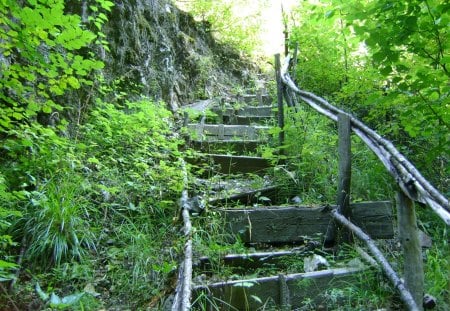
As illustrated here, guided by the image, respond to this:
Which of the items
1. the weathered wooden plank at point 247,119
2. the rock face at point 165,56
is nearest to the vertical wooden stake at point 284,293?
the rock face at point 165,56

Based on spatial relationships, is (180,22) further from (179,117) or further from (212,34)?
(179,117)

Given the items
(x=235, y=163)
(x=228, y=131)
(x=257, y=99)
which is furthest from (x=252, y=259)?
(x=257, y=99)

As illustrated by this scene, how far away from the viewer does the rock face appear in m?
6.45

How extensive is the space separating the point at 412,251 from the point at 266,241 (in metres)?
1.56

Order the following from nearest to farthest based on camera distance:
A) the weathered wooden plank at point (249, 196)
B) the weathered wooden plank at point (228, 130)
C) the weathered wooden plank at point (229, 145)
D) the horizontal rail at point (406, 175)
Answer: the horizontal rail at point (406, 175), the weathered wooden plank at point (249, 196), the weathered wooden plank at point (229, 145), the weathered wooden plank at point (228, 130)

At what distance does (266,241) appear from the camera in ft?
11.6

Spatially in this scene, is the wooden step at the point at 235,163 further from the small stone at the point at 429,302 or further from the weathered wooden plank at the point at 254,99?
the weathered wooden plank at the point at 254,99

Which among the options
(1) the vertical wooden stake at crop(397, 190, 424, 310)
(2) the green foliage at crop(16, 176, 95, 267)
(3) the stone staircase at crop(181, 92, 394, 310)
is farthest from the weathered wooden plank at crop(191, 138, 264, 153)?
(1) the vertical wooden stake at crop(397, 190, 424, 310)

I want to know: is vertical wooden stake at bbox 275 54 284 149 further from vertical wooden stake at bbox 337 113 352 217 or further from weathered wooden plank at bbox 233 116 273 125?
weathered wooden plank at bbox 233 116 273 125

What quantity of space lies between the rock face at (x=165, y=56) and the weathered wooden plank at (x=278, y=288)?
405cm

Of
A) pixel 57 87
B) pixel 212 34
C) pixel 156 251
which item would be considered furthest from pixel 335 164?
pixel 212 34

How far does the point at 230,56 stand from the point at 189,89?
3.57m

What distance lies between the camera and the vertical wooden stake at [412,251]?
2.13 metres

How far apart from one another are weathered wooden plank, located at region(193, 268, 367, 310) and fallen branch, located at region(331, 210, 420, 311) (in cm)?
17
